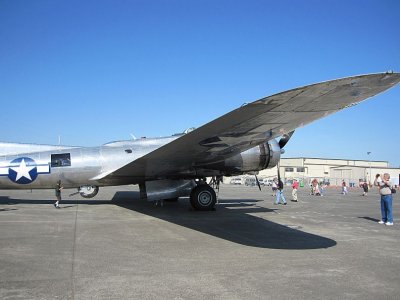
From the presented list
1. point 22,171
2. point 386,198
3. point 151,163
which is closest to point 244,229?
point 151,163

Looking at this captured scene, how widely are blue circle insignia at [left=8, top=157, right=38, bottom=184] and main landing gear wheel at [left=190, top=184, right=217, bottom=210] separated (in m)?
6.35

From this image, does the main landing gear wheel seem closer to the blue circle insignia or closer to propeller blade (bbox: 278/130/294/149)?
propeller blade (bbox: 278/130/294/149)

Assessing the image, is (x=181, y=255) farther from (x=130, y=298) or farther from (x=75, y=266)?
(x=130, y=298)

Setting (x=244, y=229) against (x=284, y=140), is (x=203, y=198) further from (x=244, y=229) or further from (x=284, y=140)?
(x=284, y=140)

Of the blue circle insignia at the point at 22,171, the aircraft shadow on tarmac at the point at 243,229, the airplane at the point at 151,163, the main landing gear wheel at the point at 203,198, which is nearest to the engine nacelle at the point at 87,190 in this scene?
the airplane at the point at 151,163

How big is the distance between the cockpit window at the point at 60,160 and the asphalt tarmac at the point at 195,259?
3458mm

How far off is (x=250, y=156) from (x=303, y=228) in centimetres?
478

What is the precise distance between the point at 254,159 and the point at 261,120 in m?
6.72

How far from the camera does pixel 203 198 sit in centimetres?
1389

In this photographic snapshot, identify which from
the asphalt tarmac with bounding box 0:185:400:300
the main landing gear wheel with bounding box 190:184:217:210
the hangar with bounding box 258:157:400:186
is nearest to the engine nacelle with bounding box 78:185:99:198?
the asphalt tarmac with bounding box 0:185:400:300

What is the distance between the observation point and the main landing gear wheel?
13820 mm

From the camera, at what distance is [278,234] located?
29.7 ft

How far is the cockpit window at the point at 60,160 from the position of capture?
14.3 m

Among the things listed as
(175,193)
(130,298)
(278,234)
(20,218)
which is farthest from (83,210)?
(130,298)
